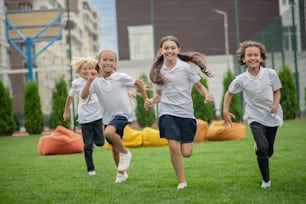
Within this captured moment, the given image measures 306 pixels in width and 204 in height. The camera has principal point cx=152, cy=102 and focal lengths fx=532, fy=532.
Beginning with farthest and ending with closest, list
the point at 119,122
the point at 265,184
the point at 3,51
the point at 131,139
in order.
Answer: the point at 3,51
the point at 131,139
the point at 119,122
the point at 265,184

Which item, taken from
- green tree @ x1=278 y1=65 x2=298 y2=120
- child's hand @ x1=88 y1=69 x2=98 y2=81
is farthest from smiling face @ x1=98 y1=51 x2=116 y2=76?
green tree @ x1=278 y1=65 x2=298 y2=120

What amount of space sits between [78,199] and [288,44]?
1478cm

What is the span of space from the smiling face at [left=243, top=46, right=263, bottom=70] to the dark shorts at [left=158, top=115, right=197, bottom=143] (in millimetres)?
815

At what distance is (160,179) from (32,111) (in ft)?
39.0

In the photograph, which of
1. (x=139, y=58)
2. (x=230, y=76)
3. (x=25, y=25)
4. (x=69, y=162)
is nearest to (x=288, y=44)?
(x=230, y=76)

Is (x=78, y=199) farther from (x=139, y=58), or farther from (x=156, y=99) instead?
(x=139, y=58)

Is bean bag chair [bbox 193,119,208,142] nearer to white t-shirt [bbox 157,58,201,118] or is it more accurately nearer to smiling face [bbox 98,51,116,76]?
smiling face [bbox 98,51,116,76]

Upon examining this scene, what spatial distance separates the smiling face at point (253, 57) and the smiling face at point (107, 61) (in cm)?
153

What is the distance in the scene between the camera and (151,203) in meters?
4.39

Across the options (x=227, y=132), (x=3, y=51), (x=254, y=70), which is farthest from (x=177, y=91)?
(x=3, y=51)

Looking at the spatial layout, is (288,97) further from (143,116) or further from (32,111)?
(32,111)

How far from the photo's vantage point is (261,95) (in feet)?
17.5

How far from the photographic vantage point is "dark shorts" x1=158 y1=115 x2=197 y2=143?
5.27 meters

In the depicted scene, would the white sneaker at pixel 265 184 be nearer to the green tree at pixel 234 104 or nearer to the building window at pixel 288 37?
the green tree at pixel 234 104
